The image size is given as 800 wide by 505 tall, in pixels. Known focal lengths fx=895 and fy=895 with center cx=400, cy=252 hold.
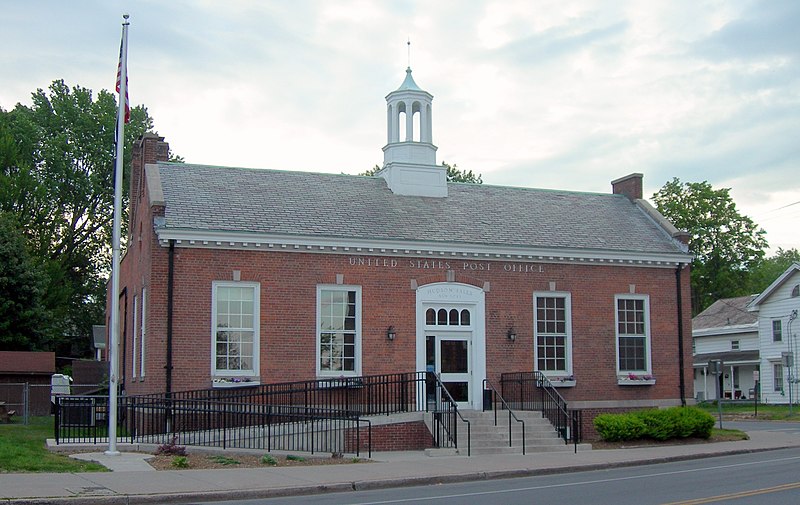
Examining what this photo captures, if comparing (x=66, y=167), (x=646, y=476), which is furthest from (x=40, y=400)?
(x=66, y=167)

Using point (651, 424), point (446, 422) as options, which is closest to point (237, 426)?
point (446, 422)

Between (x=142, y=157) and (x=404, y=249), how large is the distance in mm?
8626

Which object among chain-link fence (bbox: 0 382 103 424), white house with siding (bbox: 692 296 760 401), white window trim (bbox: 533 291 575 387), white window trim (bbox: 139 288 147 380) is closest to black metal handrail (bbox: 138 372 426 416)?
white window trim (bbox: 139 288 147 380)

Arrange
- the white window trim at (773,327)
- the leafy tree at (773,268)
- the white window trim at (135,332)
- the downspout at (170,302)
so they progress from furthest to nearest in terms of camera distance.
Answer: the leafy tree at (773,268) → the white window trim at (773,327) → the white window trim at (135,332) → the downspout at (170,302)

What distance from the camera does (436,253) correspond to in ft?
82.3

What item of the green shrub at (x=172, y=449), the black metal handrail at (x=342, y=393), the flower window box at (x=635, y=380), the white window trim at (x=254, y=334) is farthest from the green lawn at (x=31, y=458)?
the flower window box at (x=635, y=380)

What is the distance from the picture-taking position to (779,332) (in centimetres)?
5094

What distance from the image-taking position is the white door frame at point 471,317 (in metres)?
24.8

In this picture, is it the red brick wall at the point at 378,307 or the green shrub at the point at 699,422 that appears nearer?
the red brick wall at the point at 378,307

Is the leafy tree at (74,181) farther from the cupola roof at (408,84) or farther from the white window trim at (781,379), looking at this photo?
the white window trim at (781,379)

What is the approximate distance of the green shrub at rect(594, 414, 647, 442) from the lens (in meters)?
23.8

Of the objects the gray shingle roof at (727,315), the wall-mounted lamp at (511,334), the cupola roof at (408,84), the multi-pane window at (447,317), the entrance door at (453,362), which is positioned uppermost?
the cupola roof at (408,84)

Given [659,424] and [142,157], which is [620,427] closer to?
[659,424]

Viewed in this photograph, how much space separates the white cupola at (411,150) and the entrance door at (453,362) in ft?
18.0
